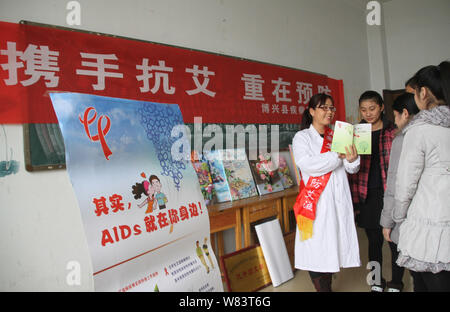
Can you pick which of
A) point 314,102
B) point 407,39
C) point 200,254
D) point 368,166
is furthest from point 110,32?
point 407,39

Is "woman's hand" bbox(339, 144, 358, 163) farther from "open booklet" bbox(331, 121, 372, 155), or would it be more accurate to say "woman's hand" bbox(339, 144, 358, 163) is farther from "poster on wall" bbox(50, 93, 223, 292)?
"poster on wall" bbox(50, 93, 223, 292)

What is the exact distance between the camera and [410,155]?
1421 millimetres

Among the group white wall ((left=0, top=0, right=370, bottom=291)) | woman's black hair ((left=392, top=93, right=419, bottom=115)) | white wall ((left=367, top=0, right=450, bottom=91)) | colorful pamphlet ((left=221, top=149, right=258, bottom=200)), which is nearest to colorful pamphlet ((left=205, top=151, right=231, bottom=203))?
colorful pamphlet ((left=221, top=149, right=258, bottom=200))

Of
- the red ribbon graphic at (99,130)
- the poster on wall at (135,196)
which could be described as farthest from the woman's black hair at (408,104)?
the red ribbon graphic at (99,130)

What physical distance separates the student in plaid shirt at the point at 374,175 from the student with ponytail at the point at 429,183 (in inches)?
33.4

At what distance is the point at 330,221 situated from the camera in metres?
2.04

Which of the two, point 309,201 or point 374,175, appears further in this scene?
point 374,175

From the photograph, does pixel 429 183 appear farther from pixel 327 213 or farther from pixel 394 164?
pixel 327 213

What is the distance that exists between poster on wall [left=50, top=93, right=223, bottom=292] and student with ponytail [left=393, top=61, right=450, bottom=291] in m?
0.89

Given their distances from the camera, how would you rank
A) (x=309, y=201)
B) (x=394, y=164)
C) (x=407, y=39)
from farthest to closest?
(x=407, y=39), (x=309, y=201), (x=394, y=164)

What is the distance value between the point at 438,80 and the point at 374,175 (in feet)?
3.35

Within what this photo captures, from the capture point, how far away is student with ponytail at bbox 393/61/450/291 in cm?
137
